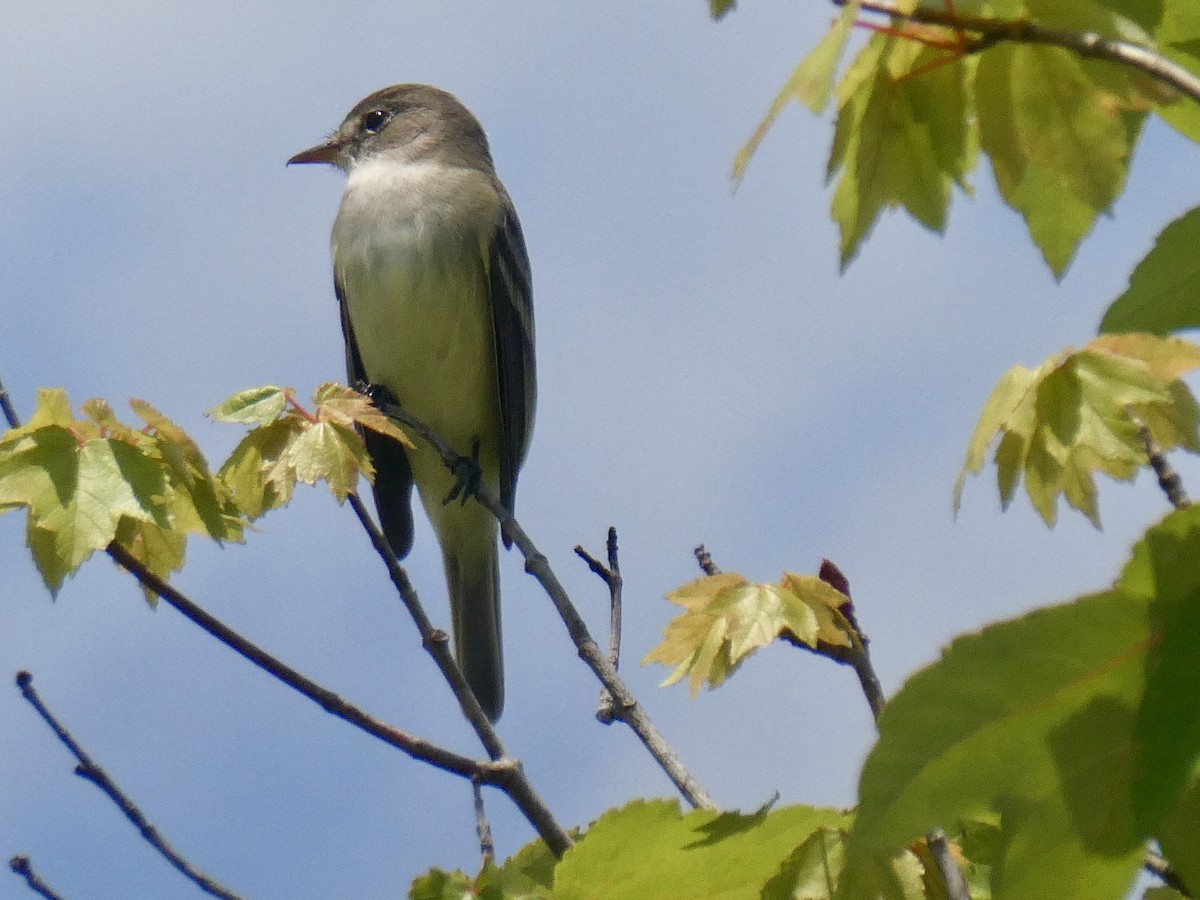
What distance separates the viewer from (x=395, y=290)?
19.7 feet

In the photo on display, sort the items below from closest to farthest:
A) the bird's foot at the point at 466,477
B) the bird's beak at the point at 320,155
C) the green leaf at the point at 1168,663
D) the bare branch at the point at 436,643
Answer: the green leaf at the point at 1168,663 → the bare branch at the point at 436,643 → the bird's foot at the point at 466,477 → the bird's beak at the point at 320,155

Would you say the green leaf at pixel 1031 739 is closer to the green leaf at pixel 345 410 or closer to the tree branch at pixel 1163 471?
the tree branch at pixel 1163 471

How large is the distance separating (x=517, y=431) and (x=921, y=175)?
4.70m

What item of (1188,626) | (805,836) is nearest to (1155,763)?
(1188,626)

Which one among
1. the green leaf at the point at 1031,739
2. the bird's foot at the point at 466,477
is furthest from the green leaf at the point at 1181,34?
the bird's foot at the point at 466,477

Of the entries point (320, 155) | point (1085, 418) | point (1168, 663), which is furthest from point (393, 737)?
point (320, 155)

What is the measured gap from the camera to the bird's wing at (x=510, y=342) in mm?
6273

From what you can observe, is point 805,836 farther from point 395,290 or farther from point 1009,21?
point 395,290

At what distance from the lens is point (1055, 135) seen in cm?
172

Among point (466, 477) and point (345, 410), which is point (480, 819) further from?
point (466, 477)

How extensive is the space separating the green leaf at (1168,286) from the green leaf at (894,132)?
30 cm

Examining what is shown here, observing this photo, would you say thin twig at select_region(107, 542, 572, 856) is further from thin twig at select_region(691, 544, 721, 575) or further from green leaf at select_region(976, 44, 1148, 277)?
green leaf at select_region(976, 44, 1148, 277)

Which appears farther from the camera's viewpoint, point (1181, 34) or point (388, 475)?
point (388, 475)

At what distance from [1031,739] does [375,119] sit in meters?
6.70
